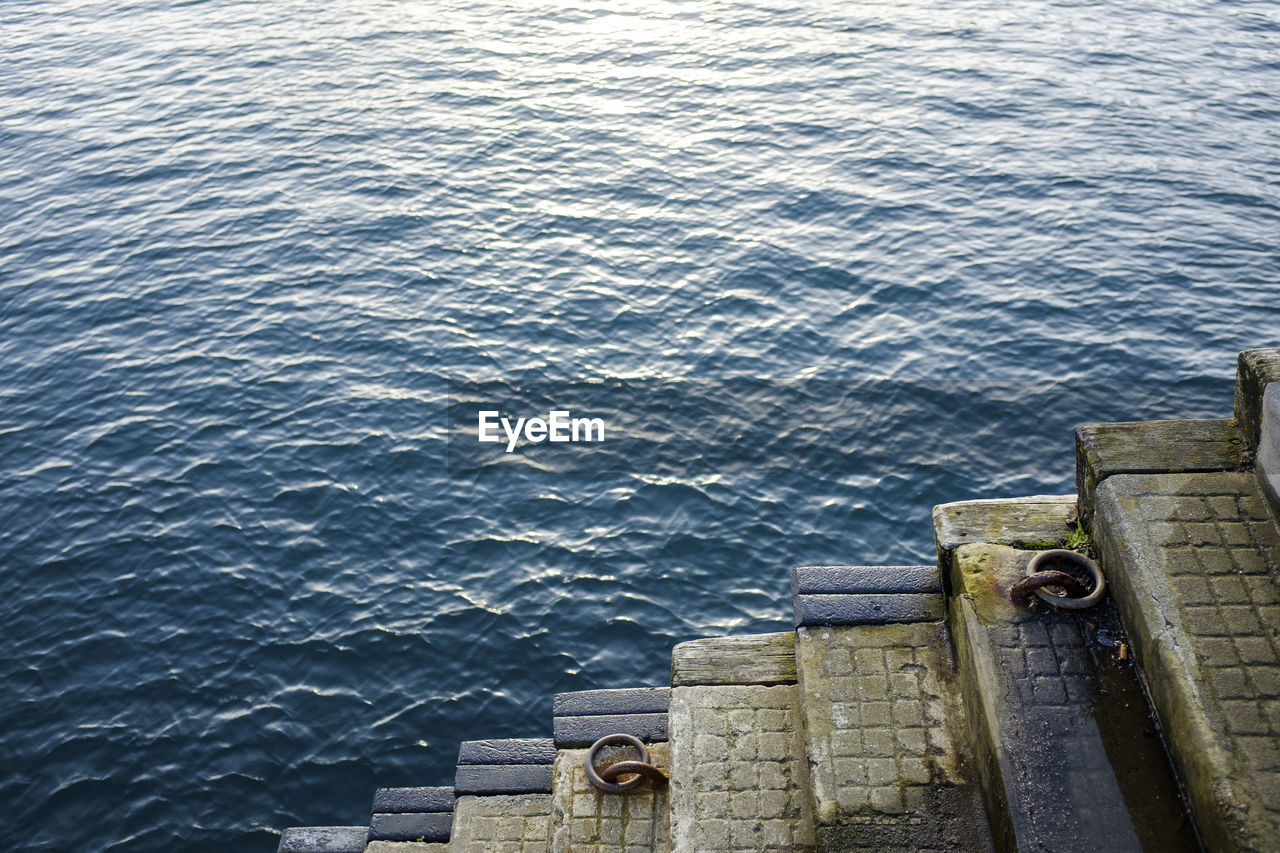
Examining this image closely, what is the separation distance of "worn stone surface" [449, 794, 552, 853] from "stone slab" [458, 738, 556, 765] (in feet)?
1.36

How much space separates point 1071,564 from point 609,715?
3.68m

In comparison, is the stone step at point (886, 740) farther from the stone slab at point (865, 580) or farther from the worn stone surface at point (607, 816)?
the worn stone surface at point (607, 816)

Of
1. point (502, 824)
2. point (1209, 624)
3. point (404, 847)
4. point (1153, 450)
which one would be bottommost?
point (404, 847)

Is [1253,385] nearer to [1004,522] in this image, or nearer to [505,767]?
[1004,522]

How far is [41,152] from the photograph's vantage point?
26.3 meters

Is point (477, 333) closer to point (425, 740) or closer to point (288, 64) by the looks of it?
point (425, 740)

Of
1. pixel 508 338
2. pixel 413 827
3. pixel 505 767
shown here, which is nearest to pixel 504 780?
pixel 505 767

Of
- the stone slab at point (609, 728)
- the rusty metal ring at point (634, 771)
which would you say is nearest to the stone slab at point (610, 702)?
the stone slab at point (609, 728)

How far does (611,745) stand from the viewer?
7703 millimetres

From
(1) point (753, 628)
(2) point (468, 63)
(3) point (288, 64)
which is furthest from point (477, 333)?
(3) point (288, 64)

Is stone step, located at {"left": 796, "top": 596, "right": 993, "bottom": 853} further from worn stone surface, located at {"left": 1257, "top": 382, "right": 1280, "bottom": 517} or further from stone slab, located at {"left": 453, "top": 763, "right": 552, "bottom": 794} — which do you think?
stone slab, located at {"left": 453, "top": 763, "right": 552, "bottom": 794}

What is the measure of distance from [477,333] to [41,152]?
15.5 m

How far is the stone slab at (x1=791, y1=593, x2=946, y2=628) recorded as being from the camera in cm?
687

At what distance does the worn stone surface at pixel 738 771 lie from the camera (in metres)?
6.14
